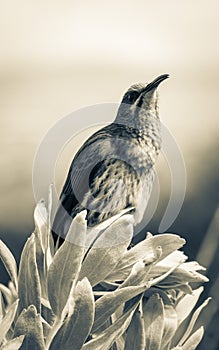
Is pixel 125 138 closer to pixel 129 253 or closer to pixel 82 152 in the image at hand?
pixel 82 152

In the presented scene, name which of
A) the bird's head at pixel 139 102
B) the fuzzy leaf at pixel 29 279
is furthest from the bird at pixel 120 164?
the fuzzy leaf at pixel 29 279

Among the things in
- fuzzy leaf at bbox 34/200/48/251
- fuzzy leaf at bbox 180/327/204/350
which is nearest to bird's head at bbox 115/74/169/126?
fuzzy leaf at bbox 34/200/48/251

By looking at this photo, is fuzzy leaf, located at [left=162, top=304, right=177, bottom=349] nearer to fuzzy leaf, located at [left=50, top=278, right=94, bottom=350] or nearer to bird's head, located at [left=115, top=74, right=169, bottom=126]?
fuzzy leaf, located at [left=50, top=278, right=94, bottom=350]

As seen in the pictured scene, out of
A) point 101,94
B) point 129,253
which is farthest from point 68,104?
point 129,253

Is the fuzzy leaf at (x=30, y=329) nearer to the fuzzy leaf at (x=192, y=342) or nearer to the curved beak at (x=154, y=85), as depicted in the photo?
the fuzzy leaf at (x=192, y=342)

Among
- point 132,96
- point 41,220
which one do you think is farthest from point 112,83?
point 41,220
